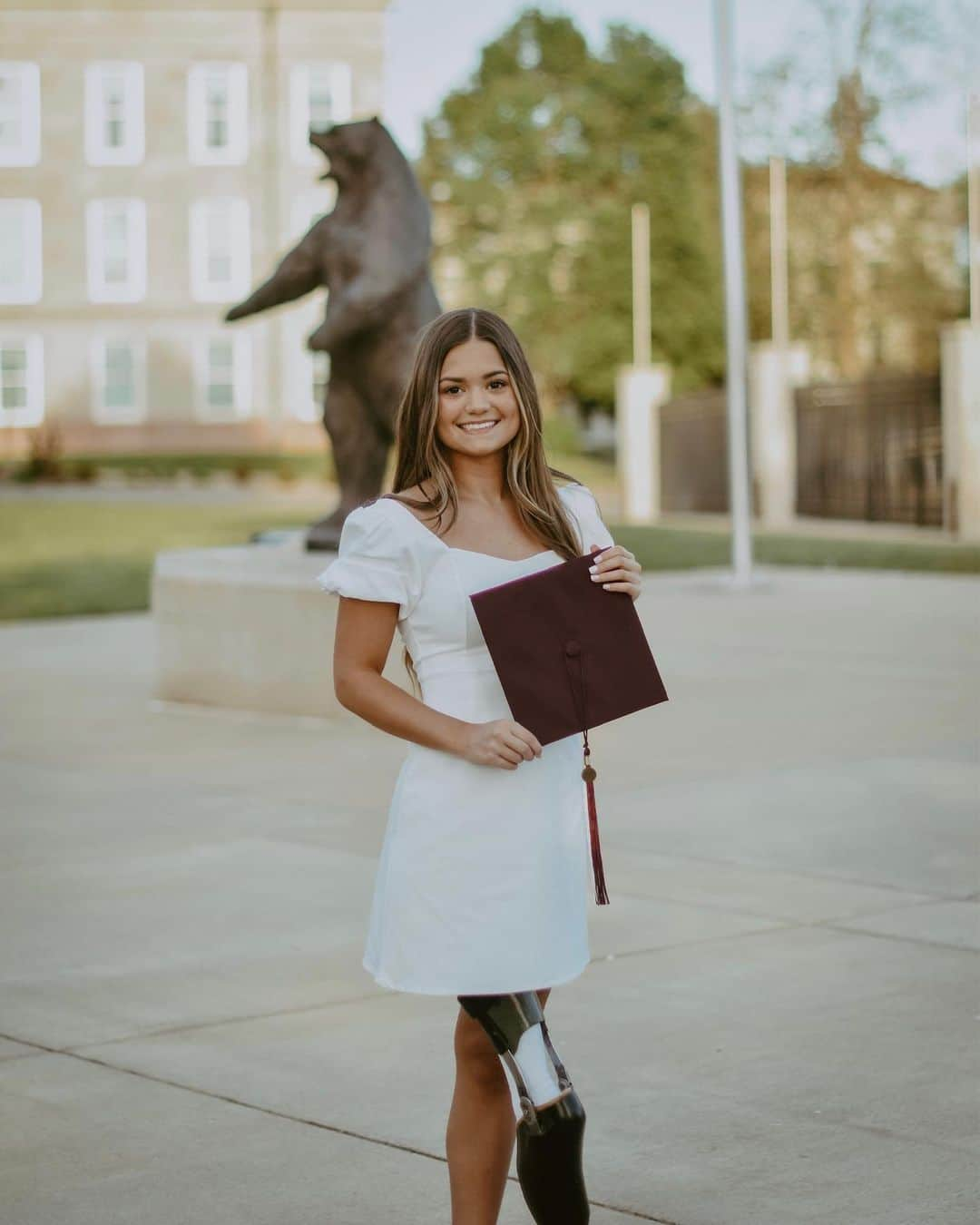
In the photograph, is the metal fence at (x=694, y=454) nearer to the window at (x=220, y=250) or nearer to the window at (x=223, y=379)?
the window at (x=220, y=250)

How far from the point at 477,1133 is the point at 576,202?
Result: 5741cm

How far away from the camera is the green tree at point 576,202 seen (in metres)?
59.0

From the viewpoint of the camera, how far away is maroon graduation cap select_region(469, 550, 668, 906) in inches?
123

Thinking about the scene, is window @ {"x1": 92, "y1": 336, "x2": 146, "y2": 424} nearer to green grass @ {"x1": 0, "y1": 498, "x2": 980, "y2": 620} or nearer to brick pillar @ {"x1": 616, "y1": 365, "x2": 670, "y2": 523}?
green grass @ {"x1": 0, "y1": 498, "x2": 980, "y2": 620}

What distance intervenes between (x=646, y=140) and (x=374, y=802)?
55742 mm

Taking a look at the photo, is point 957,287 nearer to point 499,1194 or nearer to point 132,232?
point 132,232

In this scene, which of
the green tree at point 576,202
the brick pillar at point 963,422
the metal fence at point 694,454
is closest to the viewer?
the brick pillar at point 963,422

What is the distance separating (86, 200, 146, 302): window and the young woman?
54.0m

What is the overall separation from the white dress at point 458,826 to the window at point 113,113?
178ft

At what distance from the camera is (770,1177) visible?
12.9 feet

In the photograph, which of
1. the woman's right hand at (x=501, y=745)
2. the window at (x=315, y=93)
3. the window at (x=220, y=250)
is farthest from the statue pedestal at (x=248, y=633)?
the window at (x=220, y=250)

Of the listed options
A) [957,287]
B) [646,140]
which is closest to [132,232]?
[646,140]

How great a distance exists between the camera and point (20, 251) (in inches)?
2210

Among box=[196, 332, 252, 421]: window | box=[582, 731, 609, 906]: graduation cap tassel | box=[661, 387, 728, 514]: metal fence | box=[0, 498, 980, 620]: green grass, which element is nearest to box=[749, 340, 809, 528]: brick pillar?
box=[661, 387, 728, 514]: metal fence
